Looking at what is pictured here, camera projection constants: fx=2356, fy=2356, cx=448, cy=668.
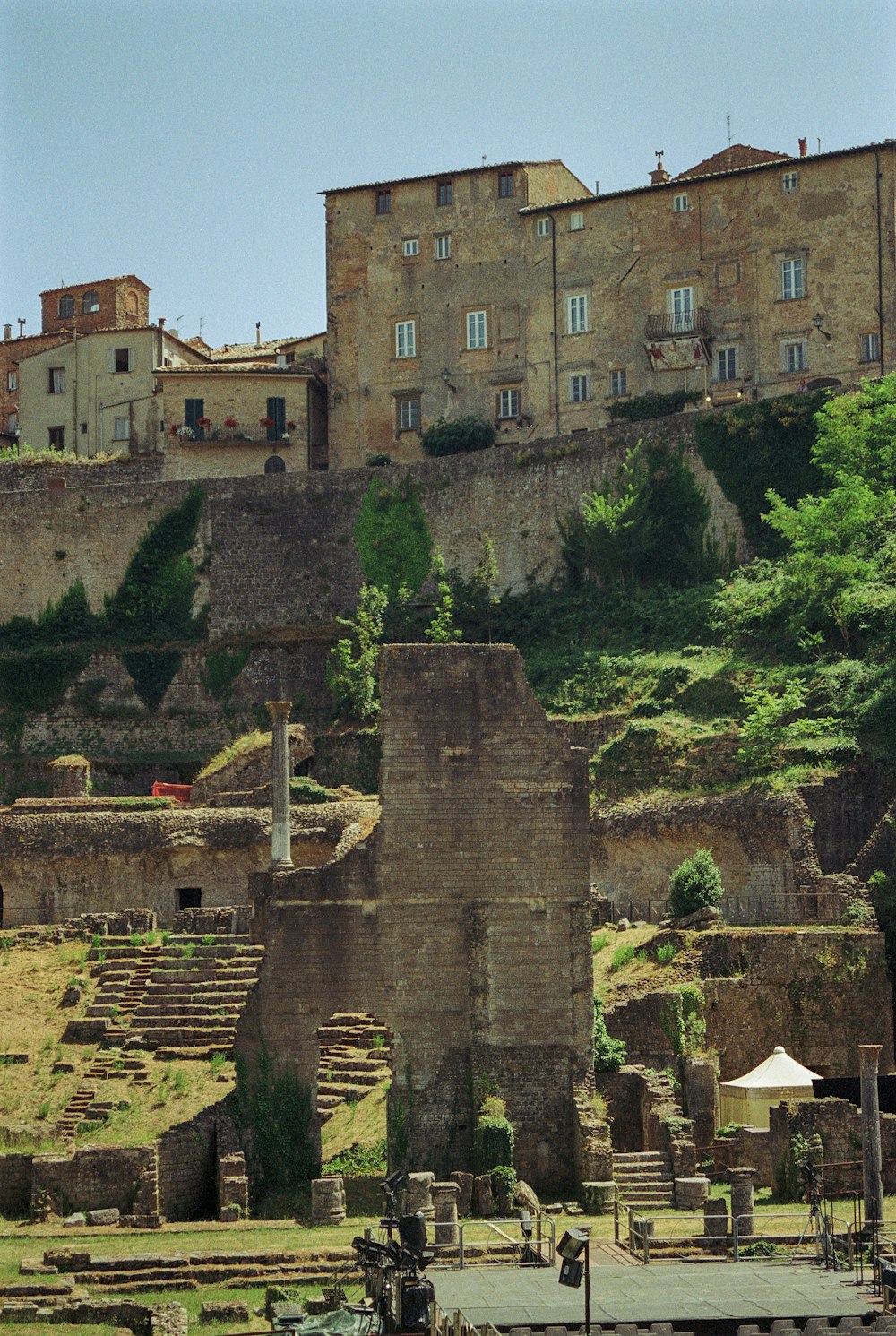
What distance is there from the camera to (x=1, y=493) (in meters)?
64.8

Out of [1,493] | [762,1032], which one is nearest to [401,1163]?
[762,1032]

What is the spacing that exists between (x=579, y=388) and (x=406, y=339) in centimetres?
575

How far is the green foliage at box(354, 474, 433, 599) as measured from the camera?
62.3 metres

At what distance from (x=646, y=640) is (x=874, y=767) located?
11.9 m

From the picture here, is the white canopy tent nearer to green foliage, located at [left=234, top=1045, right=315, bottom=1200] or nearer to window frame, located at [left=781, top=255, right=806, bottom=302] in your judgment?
green foliage, located at [left=234, top=1045, right=315, bottom=1200]

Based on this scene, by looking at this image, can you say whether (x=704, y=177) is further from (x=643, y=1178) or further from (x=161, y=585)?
(x=643, y=1178)

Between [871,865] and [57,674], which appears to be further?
[57,674]

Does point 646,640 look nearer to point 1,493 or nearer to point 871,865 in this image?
point 871,865

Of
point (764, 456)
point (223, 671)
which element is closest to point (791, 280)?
point (764, 456)

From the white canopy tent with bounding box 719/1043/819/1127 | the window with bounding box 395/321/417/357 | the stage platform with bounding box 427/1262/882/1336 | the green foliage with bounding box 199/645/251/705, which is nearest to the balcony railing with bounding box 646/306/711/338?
the window with bounding box 395/321/417/357

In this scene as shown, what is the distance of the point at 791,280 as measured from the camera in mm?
64375

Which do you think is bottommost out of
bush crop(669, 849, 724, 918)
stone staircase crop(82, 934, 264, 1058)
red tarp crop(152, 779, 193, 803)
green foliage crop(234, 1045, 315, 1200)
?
green foliage crop(234, 1045, 315, 1200)

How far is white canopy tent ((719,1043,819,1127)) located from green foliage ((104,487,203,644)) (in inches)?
1194

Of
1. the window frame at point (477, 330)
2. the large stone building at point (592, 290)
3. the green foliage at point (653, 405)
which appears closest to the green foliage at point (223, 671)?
the large stone building at point (592, 290)
